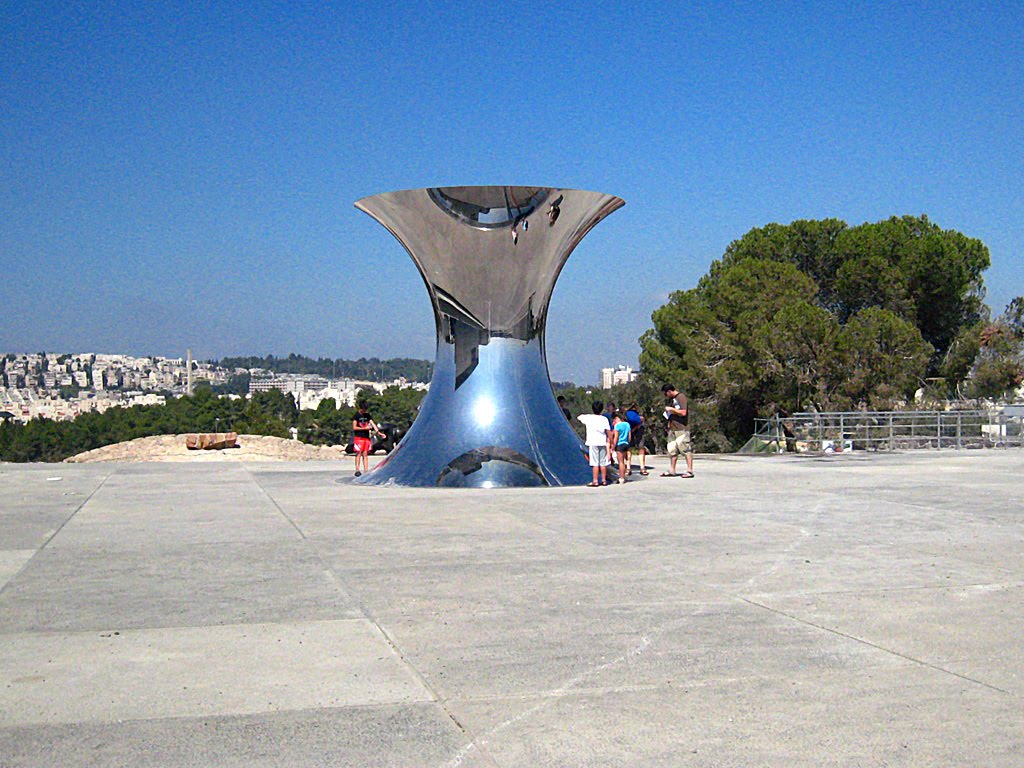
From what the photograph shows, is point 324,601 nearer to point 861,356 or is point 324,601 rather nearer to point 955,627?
point 955,627

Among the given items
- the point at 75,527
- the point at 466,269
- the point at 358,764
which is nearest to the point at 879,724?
the point at 358,764

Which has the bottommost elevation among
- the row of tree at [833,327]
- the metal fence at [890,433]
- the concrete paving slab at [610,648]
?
the concrete paving slab at [610,648]

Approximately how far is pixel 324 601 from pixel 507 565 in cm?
164

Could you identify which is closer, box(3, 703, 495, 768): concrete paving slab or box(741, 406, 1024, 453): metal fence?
box(3, 703, 495, 768): concrete paving slab

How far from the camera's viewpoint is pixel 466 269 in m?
13.9

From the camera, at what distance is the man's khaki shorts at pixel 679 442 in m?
16.0

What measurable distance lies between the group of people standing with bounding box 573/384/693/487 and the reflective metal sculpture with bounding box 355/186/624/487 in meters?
0.33

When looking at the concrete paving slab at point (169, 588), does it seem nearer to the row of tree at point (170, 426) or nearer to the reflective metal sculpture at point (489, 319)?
the reflective metal sculpture at point (489, 319)

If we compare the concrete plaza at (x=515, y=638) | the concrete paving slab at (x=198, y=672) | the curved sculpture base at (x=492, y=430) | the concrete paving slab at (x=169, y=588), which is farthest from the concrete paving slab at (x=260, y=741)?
the curved sculpture base at (x=492, y=430)

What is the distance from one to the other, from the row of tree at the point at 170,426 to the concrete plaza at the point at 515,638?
1798 inches

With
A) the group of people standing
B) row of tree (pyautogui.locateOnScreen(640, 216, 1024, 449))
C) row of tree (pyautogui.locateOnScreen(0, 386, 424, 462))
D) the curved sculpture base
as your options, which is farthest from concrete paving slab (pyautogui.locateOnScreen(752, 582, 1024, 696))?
row of tree (pyautogui.locateOnScreen(0, 386, 424, 462))

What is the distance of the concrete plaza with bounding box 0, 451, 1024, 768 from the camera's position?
13.3ft

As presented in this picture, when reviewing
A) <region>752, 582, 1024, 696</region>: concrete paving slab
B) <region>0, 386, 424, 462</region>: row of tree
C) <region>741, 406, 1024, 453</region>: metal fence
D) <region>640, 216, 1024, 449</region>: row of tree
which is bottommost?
<region>0, 386, 424, 462</region>: row of tree

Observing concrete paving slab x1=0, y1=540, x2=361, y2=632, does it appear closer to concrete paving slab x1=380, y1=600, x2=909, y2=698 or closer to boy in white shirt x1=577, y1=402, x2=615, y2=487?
concrete paving slab x1=380, y1=600, x2=909, y2=698
